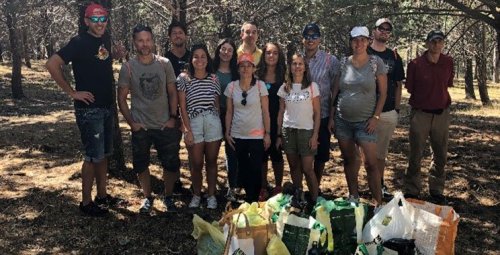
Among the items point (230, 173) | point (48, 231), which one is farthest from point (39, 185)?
point (230, 173)

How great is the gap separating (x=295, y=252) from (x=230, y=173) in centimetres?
213

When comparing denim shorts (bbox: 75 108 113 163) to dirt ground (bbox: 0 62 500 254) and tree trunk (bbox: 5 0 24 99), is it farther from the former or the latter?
tree trunk (bbox: 5 0 24 99)

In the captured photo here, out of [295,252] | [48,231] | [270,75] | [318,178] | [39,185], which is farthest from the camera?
[39,185]

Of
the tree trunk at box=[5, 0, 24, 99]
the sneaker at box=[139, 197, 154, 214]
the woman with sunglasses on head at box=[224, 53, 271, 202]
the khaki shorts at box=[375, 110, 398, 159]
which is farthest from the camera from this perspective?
the tree trunk at box=[5, 0, 24, 99]

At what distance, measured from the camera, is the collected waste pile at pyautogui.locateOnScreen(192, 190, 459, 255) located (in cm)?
345

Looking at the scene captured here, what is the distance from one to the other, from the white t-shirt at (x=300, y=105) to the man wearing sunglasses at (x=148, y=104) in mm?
1227

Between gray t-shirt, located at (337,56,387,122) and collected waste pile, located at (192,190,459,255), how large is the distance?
1.19m

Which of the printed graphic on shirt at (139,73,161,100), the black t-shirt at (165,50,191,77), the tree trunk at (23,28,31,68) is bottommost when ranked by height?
the printed graphic on shirt at (139,73,161,100)

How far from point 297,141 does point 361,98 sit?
80 cm

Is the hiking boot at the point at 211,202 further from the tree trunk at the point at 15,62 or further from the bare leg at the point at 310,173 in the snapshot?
the tree trunk at the point at 15,62

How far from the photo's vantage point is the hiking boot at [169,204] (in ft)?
16.9

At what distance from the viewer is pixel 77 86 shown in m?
4.79

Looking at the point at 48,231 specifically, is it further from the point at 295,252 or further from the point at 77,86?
the point at 295,252

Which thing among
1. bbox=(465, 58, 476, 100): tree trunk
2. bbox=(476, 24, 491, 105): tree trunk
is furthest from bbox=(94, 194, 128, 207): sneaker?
bbox=(465, 58, 476, 100): tree trunk
